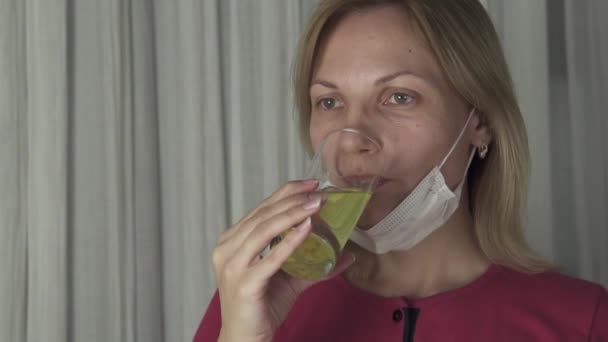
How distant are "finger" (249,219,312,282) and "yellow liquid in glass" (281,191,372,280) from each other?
0.02 m

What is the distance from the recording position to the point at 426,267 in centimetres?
157

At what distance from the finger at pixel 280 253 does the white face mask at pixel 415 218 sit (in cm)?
32

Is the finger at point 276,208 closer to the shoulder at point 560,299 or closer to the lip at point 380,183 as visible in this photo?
the lip at point 380,183

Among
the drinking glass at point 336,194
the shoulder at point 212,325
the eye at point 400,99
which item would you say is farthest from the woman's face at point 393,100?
the shoulder at point 212,325

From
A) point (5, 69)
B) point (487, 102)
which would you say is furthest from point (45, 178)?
point (487, 102)

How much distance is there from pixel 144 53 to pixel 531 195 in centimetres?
124

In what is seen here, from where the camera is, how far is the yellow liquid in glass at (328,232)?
1.06m

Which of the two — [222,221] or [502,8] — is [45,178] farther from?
[502,8]

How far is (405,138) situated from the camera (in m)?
1.39

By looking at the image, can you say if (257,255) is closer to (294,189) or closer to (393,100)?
(294,189)

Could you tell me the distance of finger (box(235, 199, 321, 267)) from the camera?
41.1 inches

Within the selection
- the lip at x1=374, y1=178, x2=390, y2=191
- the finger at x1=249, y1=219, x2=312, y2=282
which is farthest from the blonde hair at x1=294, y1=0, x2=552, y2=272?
the finger at x1=249, y1=219, x2=312, y2=282

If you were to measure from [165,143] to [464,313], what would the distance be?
1036 mm

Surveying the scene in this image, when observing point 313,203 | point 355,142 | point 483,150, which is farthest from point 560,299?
point 313,203
